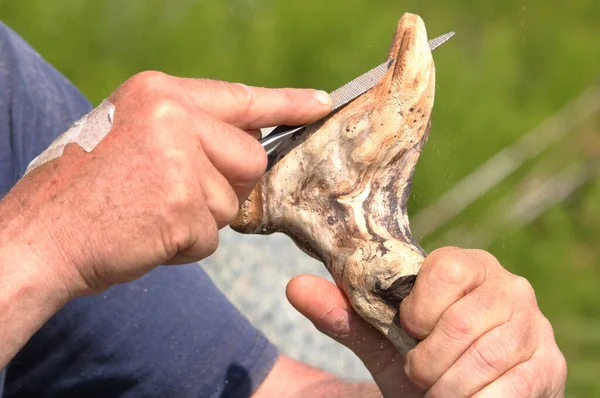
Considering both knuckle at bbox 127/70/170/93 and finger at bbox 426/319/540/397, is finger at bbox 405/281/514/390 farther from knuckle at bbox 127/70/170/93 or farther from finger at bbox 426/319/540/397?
knuckle at bbox 127/70/170/93

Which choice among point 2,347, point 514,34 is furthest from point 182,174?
point 514,34

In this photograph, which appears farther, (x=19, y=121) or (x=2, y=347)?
(x=19, y=121)

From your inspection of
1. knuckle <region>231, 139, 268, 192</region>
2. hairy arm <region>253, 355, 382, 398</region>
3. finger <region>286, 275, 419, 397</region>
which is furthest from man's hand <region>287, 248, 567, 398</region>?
hairy arm <region>253, 355, 382, 398</region>

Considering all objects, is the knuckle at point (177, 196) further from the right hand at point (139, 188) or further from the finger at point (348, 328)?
the finger at point (348, 328)

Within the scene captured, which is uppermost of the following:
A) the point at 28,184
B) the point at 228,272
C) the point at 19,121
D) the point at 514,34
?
the point at 28,184

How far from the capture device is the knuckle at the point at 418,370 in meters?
1.04

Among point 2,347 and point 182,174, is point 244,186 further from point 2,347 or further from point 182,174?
point 2,347

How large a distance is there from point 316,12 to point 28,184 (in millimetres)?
2244

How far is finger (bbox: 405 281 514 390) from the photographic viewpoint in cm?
101

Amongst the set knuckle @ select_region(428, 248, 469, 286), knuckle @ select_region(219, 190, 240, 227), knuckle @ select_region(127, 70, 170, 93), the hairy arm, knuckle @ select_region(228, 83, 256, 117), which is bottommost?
the hairy arm

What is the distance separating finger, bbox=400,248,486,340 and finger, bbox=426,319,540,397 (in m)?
0.06

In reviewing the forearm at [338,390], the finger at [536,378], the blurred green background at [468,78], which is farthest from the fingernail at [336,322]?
the blurred green background at [468,78]

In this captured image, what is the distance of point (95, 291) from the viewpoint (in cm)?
103

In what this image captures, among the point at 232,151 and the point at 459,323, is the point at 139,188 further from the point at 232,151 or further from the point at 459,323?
the point at 459,323
